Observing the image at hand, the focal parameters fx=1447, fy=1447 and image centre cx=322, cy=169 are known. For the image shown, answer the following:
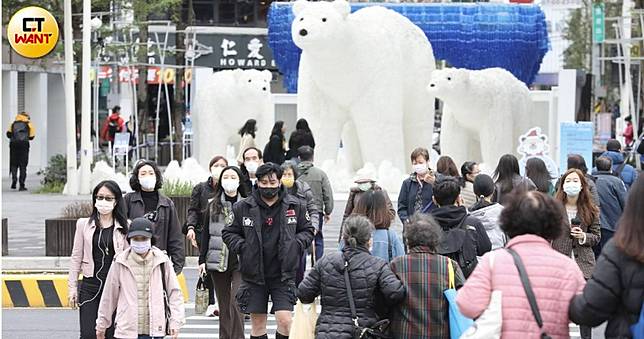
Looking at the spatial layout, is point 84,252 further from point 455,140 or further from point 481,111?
point 455,140

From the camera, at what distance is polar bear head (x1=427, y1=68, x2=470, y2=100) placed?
89.6 ft

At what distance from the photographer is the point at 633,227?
6395 mm

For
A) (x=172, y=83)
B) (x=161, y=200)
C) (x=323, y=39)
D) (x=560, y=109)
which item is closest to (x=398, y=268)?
(x=161, y=200)

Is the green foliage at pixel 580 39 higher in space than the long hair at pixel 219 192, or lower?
higher

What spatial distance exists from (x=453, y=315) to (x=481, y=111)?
20.4 metres

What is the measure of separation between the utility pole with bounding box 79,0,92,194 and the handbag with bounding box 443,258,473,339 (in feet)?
69.6

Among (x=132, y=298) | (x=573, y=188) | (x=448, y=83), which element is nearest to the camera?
(x=132, y=298)

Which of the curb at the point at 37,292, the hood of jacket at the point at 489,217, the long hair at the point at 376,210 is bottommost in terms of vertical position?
the curb at the point at 37,292

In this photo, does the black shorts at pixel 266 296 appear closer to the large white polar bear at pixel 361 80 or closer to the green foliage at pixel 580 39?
the large white polar bear at pixel 361 80

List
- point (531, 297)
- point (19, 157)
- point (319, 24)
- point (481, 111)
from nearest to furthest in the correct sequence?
point (531, 297) < point (319, 24) < point (481, 111) < point (19, 157)

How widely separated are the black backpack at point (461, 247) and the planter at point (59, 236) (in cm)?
811

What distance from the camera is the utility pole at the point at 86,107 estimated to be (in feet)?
95.3

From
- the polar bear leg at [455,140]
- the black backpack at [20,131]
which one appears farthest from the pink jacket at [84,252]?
the black backpack at [20,131]

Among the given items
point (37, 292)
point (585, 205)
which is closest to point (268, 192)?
point (585, 205)
